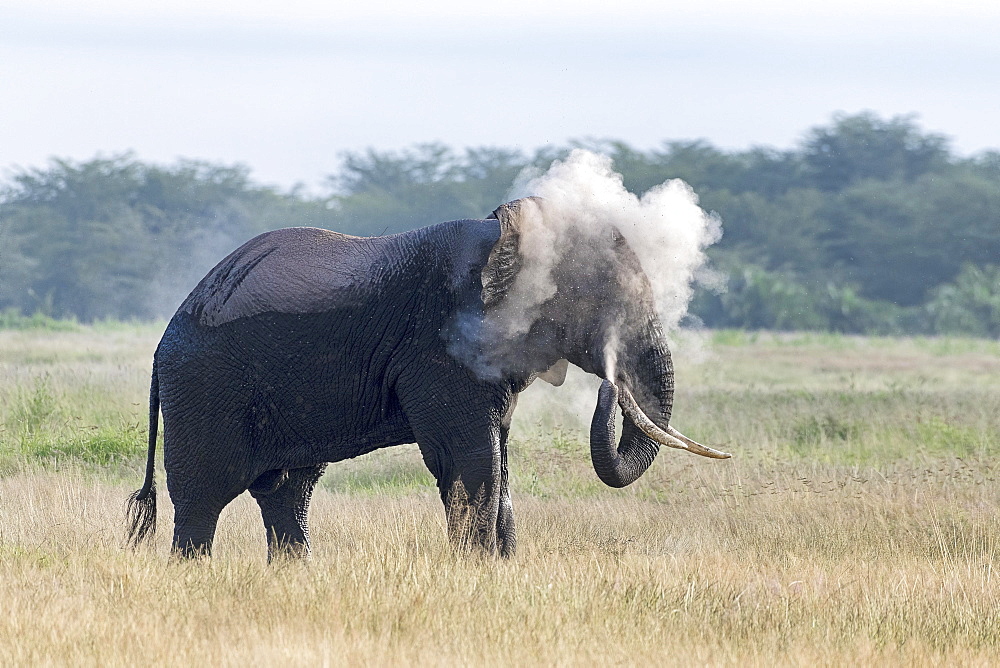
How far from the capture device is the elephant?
7.06 m

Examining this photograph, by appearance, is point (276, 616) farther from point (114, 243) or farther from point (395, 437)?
point (114, 243)

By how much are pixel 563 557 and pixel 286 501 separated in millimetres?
1560

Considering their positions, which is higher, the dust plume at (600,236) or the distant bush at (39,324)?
the dust plume at (600,236)

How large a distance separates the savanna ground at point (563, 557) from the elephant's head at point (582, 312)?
27.7 inches

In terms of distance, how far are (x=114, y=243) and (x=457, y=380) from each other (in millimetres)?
48640

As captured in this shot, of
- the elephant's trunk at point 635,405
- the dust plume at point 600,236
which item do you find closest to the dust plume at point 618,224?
→ the dust plume at point 600,236

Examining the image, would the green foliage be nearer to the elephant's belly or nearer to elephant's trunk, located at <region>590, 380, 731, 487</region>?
elephant's trunk, located at <region>590, 380, 731, 487</region>

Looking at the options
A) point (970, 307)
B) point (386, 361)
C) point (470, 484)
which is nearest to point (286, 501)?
point (386, 361)

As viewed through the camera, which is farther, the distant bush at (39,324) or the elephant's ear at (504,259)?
the distant bush at (39,324)

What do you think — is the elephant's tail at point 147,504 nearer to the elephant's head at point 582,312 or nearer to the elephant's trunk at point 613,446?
the elephant's head at point 582,312

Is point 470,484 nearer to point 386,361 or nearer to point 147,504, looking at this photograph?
point 386,361

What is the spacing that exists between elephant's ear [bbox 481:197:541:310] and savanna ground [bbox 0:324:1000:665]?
1079mm

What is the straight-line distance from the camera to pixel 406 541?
26.1 ft

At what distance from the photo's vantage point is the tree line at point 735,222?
157 feet
